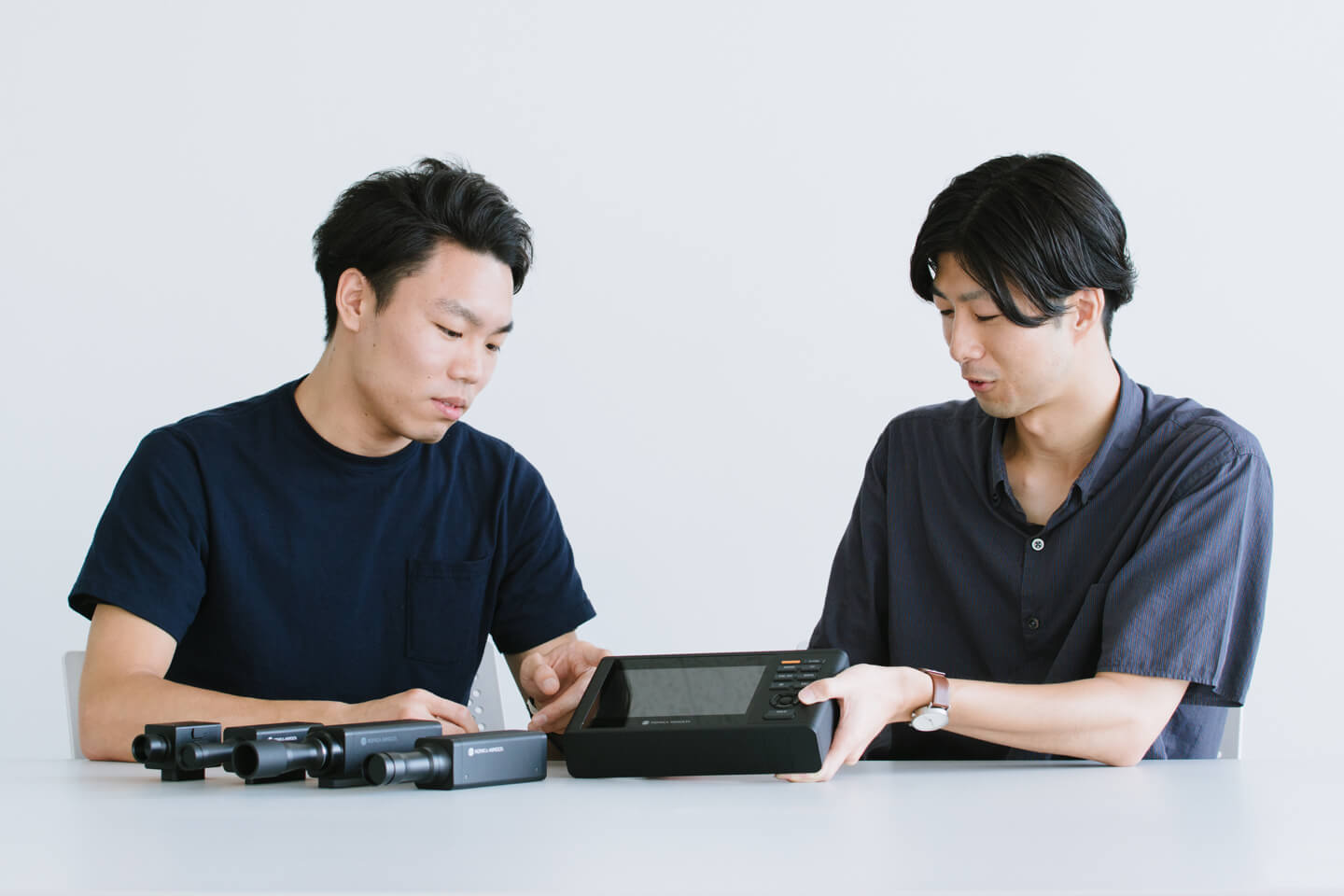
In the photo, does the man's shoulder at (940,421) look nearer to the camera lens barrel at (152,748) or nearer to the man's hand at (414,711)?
the man's hand at (414,711)

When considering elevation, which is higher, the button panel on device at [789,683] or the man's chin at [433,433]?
the man's chin at [433,433]

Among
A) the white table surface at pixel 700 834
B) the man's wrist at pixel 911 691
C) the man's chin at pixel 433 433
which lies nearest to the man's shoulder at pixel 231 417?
the man's chin at pixel 433 433

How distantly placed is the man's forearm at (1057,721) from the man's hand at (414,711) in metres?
0.55

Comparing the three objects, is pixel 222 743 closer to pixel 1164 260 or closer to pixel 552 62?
pixel 552 62

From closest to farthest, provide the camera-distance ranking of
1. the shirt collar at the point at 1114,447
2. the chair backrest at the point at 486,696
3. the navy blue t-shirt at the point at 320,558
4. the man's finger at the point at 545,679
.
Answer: the man's finger at the point at 545,679 < the shirt collar at the point at 1114,447 < the navy blue t-shirt at the point at 320,558 < the chair backrest at the point at 486,696

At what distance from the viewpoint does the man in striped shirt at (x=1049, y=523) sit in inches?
57.9

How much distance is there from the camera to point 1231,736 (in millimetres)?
1764

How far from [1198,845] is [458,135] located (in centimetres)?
242

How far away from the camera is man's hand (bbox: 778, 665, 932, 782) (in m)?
1.19

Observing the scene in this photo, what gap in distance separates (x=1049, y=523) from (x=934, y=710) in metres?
0.52

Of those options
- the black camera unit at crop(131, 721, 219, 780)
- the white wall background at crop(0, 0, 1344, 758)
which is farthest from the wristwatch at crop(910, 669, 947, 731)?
the white wall background at crop(0, 0, 1344, 758)

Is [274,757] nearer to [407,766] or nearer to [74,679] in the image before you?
[407,766]

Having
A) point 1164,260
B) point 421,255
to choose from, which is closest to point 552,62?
point 421,255

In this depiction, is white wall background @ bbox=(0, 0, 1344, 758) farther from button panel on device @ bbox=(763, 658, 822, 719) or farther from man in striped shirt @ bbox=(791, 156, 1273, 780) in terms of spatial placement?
button panel on device @ bbox=(763, 658, 822, 719)
